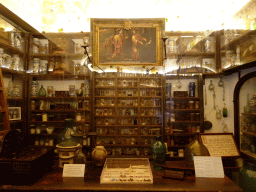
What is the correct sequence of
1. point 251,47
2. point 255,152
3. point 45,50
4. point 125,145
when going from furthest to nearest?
point 45,50 → point 125,145 → point 255,152 → point 251,47

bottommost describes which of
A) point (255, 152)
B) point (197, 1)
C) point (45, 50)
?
point (255, 152)

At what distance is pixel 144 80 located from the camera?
266 cm

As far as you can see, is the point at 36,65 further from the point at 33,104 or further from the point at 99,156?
the point at 99,156

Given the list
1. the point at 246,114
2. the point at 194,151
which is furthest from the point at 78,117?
the point at 246,114

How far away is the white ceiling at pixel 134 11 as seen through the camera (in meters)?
2.43

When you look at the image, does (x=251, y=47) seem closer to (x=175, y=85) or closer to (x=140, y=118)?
(x=175, y=85)

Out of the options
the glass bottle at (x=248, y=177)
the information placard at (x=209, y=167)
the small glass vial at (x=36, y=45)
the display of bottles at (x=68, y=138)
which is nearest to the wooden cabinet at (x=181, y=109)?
the glass bottle at (x=248, y=177)

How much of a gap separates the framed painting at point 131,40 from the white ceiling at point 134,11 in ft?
0.40

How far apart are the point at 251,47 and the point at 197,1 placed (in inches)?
39.8

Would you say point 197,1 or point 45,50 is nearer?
point 197,1

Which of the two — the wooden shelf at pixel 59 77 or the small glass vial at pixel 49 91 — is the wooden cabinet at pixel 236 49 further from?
the small glass vial at pixel 49 91

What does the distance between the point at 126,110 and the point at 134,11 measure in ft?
4.94

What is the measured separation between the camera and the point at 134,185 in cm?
138

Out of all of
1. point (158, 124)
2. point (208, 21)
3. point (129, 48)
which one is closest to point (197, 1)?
A: point (208, 21)
